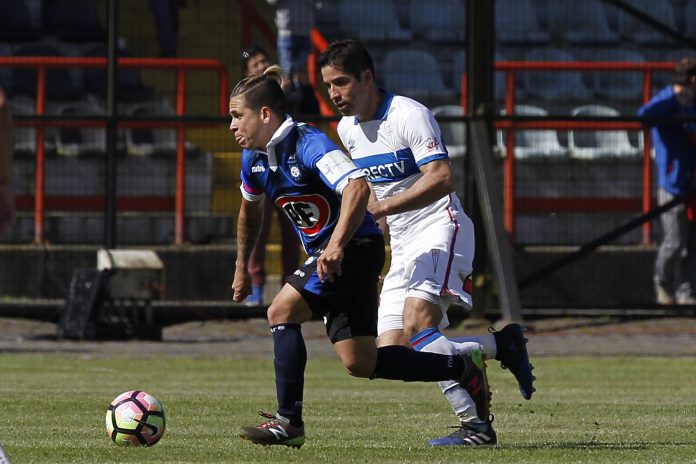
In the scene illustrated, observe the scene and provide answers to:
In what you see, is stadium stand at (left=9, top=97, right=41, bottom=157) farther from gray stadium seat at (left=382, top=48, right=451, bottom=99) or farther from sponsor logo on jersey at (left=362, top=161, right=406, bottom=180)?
sponsor logo on jersey at (left=362, top=161, right=406, bottom=180)

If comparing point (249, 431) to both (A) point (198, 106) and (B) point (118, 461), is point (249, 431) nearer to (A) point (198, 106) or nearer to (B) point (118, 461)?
(B) point (118, 461)

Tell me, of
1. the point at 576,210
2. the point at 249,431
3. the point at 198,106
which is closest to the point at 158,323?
the point at 198,106

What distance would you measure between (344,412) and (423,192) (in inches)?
80.4

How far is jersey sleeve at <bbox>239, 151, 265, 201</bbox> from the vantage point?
7.64 meters

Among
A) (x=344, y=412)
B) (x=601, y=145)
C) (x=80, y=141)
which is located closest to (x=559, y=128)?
(x=601, y=145)

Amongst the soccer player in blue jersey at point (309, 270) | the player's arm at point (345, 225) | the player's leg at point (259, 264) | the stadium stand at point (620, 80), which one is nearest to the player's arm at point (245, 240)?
the soccer player in blue jersey at point (309, 270)

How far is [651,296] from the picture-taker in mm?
16766

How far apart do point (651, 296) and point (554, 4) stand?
131 inches

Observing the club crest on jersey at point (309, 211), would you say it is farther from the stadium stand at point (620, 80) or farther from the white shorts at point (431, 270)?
the stadium stand at point (620, 80)

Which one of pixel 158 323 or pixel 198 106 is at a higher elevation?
pixel 198 106

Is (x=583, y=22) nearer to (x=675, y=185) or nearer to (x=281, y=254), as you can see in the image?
(x=675, y=185)

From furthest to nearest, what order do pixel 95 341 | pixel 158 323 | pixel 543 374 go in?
1. pixel 158 323
2. pixel 95 341
3. pixel 543 374

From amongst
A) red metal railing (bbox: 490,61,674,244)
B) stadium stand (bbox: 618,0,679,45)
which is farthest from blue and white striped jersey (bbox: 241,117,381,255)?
stadium stand (bbox: 618,0,679,45)

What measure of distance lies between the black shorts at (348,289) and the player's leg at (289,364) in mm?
67
